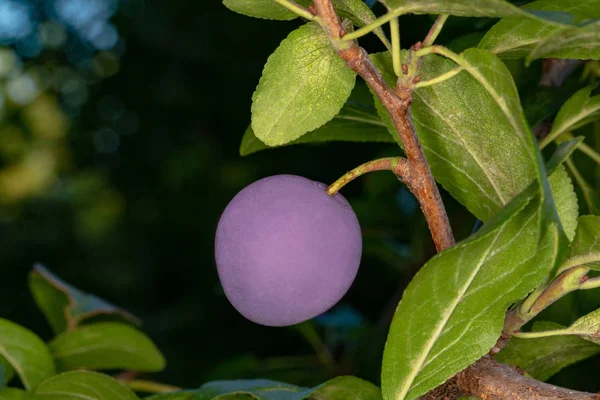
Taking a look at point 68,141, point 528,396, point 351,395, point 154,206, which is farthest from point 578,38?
point 68,141

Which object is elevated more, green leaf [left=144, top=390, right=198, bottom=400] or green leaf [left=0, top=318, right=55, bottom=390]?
green leaf [left=0, top=318, right=55, bottom=390]

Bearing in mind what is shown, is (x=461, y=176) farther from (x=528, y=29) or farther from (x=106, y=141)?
(x=106, y=141)

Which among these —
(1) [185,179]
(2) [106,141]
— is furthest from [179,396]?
(2) [106,141]

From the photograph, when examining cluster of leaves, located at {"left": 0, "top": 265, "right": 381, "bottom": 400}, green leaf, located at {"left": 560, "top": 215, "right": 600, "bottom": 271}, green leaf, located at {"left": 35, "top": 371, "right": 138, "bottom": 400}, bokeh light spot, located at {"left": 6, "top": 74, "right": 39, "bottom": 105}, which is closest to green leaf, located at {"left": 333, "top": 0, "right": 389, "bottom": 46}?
green leaf, located at {"left": 560, "top": 215, "right": 600, "bottom": 271}

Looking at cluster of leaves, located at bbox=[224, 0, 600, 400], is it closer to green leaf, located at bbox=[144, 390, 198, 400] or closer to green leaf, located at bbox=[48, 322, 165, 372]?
green leaf, located at bbox=[144, 390, 198, 400]

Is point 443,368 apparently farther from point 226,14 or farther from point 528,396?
point 226,14
